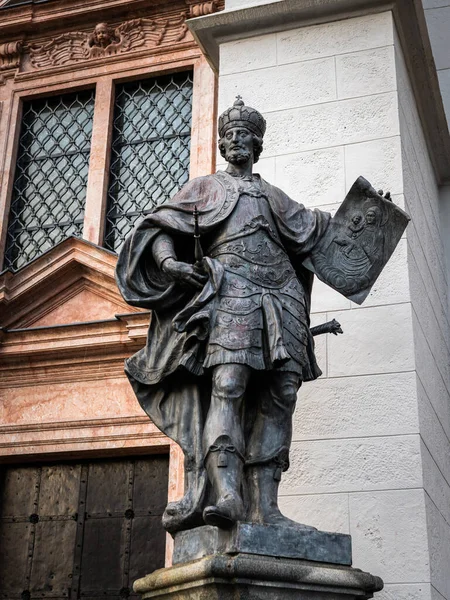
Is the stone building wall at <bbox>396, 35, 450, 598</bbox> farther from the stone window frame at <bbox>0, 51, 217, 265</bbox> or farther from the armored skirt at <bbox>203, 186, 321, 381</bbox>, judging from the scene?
the stone window frame at <bbox>0, 51, 217, 265</bbox>

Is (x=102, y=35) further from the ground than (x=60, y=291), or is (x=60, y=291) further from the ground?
(x=102, y=35)

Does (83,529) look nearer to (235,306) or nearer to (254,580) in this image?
(235,306)

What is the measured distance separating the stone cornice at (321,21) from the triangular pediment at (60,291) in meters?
1.93

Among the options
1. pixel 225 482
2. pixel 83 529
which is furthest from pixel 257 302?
pixel 83 529

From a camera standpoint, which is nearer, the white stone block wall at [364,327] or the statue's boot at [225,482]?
the statue's boot at [225,482]

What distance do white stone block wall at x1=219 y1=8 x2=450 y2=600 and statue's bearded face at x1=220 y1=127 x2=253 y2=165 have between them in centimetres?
173

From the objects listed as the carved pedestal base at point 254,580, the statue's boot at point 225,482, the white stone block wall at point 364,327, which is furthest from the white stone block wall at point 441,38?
the carved pedestal base at point 254,580

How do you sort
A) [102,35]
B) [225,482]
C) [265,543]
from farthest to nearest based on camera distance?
[102,35] → [225,482] → [265,543]

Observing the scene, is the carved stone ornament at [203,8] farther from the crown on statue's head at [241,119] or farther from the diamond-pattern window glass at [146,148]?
the crown on statue's head at [241,119]

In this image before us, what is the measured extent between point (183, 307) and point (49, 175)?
485 centimetres

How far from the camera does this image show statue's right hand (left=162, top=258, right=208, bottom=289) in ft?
14.7

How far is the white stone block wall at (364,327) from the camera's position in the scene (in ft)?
18.5

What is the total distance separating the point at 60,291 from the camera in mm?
8234

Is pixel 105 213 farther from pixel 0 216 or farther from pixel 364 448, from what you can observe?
pixel 364 448
